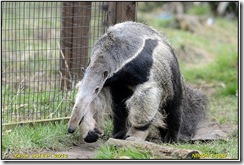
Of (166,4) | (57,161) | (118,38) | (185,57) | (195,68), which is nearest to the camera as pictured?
(57,161)

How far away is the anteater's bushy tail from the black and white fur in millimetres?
645

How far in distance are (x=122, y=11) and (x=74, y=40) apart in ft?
3.19

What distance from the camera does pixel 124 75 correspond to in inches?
176

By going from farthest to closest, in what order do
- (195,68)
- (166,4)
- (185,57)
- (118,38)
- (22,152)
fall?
(166,4) < (185,57) < (195,68) < (118,38) < (22,152)

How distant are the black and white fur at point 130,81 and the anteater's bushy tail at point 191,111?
645 mm

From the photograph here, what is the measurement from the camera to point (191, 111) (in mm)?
5688

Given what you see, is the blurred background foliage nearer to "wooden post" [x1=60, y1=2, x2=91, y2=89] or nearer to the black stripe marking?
"wooden post" [x1=60, y1=2, x2=91, y2=89]

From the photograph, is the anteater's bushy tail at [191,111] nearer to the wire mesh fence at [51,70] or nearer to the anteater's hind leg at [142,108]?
the anteater's hind leg at [142,108]

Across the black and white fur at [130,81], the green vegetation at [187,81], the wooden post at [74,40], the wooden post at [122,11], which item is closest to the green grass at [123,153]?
the green vegetation at [187,81]

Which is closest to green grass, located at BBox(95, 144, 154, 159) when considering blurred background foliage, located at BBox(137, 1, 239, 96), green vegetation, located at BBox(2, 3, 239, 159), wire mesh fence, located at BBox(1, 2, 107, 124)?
green vegetation, located at BBox(2, 3, 239, 159)

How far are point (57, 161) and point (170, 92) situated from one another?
1.36 m

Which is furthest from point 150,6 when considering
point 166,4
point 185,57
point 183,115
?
point 183,115

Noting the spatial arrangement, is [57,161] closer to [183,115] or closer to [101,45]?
[101,45]

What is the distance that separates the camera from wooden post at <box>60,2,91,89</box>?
6332 millimetres
